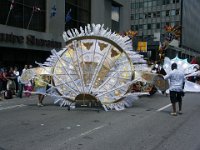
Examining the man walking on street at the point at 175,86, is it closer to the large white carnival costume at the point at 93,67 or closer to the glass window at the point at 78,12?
the large white carnival costume at the point at 93,67

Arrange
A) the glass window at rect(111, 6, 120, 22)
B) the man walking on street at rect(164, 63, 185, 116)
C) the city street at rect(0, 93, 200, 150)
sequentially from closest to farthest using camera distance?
the city street at rect(0, 93, 200, 150), the man walking on street at rect(164, 63, 185, 116), the glass window at rect(111, 6, 120, 22)

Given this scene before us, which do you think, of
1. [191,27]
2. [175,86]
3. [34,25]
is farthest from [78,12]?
[191,27]

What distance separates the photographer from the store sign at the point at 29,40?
27.3m

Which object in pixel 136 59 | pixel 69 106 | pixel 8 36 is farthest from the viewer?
pixel 8 36

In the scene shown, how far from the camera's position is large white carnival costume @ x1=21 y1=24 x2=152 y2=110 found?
14.9 metres

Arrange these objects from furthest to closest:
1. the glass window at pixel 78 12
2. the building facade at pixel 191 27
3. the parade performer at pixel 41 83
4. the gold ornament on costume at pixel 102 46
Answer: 1. the building facade at pixel 191 27
2. the glass window at pixel 78 12
3. the parade performer at pixel 41 83
4. the gold ornament on costume at pixel 102 46

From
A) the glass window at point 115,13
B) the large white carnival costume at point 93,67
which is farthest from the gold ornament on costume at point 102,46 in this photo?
the glass window at point 115,13

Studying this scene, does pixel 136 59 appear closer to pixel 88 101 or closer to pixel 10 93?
pixel 88 101

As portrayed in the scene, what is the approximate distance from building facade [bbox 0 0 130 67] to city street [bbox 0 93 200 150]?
1470 centimetres

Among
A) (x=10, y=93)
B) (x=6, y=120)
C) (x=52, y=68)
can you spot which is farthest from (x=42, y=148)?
(x=10, y=93)

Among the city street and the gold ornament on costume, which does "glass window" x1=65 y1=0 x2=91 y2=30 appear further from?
the city street

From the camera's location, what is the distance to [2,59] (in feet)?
93.9

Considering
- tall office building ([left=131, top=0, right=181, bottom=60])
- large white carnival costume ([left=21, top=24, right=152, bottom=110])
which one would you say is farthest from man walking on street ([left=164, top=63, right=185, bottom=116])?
tall office building ([left=131, top=0, right=181, bottom=60])

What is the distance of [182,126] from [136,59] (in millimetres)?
4919
